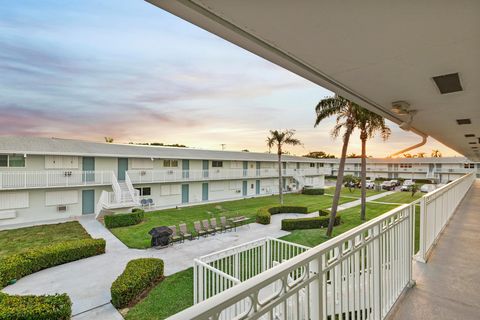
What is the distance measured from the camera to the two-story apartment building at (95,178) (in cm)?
1772

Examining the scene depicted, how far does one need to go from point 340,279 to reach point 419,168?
65.2 meters

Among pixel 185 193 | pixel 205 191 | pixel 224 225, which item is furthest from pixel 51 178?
pixel 205 191

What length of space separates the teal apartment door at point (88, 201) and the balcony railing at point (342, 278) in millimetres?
19583

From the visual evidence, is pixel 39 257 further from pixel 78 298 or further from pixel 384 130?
pixel 384 130

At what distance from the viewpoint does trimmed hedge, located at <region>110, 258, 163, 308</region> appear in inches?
279

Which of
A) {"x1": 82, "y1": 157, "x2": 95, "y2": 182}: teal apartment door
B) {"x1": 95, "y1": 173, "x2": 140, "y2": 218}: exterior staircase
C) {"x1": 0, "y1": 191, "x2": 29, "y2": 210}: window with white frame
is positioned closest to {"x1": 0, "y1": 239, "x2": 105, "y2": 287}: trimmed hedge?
{"x1": 95, "y1": 173, "x2": 140, "y2": 218}: exterior staircase

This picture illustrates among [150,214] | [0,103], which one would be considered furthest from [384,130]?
[0,103]

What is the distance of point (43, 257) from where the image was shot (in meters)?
9.84

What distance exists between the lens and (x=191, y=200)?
27.0 metres

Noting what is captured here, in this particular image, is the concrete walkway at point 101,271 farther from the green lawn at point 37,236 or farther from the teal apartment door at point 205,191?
the teal apartment door at point 205,191

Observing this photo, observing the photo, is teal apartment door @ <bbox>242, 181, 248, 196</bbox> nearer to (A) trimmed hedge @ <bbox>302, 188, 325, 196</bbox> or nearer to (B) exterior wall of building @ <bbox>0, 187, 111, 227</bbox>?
(A) trimmed hedge @ <bbox>302, 188, 325, 196</bbox>

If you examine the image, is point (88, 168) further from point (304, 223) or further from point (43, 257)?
point (304, 223)

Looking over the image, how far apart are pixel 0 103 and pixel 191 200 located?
17214 millimetres

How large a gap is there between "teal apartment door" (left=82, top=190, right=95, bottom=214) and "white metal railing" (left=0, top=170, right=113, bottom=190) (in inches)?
43.3
